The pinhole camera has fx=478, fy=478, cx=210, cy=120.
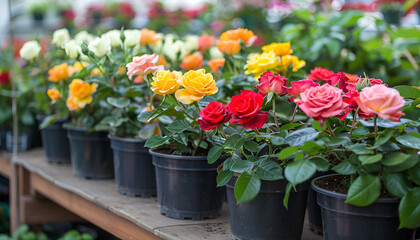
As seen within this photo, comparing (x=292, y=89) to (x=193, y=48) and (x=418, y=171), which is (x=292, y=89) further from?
(x=193, y=48)

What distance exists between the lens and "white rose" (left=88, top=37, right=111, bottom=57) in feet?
4.09

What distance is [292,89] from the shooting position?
86cm

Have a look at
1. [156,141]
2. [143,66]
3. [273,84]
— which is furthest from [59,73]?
[273,84]

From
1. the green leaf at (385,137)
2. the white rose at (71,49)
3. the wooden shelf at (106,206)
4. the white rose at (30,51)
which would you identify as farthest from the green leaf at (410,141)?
the white rose at (30,51)

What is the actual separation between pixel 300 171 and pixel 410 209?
175mm

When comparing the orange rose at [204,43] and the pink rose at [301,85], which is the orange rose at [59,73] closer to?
the orange rose at [204,43]

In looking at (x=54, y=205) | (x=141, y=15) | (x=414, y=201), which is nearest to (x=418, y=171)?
(x=414, y=201)

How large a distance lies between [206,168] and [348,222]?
0.38 meters

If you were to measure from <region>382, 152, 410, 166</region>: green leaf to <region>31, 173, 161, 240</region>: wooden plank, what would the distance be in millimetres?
544

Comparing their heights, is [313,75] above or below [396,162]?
above

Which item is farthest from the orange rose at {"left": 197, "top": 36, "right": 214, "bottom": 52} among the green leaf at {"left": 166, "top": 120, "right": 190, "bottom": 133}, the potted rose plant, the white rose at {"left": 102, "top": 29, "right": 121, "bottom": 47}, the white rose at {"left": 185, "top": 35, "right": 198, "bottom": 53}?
the green leaf at {"left": 166, "top": 120, "right": 190, "bottom": 133}

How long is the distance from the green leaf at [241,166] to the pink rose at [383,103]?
239 mm

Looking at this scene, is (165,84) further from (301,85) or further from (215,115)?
(301,85)

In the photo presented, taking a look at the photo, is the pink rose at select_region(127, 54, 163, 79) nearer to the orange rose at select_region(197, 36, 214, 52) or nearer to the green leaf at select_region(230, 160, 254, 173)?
the green leaf at select_region(230, 160, 254, 173)
